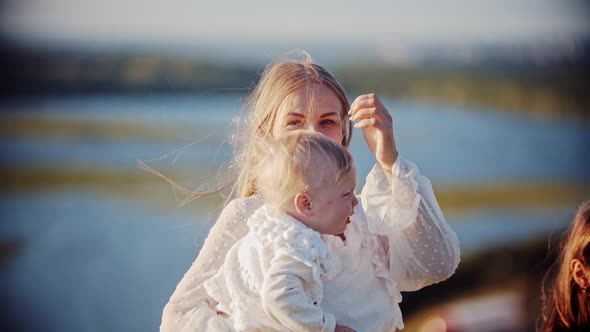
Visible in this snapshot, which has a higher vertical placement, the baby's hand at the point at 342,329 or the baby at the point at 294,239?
the baby at the point at 294,239

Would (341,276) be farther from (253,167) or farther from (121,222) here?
(121,222)

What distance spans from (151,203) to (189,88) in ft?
2.90

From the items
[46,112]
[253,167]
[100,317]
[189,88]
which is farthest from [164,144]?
[253,167]

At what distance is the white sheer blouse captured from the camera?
71.6 inches

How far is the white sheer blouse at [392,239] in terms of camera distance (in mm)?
1819

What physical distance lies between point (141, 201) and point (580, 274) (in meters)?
4.36

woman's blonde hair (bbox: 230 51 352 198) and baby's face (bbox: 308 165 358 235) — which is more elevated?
woman's blonde hair (bbox: 230 51 352 198)

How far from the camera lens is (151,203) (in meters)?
6.04

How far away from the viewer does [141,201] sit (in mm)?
6035

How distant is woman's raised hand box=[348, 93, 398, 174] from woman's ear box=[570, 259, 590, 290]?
60 centimetres

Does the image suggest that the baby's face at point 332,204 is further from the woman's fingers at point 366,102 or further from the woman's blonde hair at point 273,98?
the woman's blonde hair at point 273,98

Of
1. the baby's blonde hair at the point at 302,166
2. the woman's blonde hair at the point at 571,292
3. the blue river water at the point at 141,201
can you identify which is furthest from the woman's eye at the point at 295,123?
the blue river water at the point at 141,201

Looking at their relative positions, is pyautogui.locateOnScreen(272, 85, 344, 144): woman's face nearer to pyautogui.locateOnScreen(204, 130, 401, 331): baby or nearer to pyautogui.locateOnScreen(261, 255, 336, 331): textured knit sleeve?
pyautogui.locateOnScreen(204, 130, 401, 331): baby

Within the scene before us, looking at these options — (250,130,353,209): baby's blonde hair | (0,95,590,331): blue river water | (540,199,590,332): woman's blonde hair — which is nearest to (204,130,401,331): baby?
(250,130,353,209): baby's blonde hair
